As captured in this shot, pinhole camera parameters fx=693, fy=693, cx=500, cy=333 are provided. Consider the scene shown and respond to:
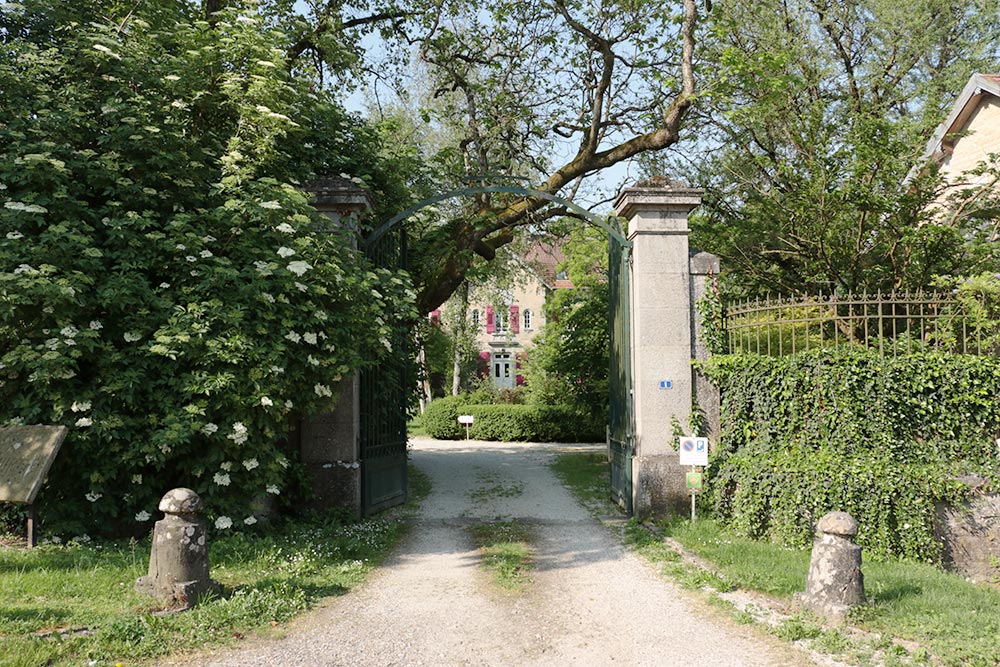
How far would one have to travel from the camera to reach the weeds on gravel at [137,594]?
4.43 metres

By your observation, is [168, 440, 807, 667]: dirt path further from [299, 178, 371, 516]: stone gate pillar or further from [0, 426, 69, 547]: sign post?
[0, 426, 69, 547]: sign post

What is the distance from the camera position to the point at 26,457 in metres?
6.56

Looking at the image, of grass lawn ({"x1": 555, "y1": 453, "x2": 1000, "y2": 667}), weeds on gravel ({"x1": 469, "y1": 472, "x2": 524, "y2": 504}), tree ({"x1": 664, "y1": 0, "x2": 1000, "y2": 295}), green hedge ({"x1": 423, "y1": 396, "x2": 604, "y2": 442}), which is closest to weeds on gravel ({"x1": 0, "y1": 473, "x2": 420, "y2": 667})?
grass lawn ({"x1": 555, "y1": 453, "x2": 1000, "y2": 667})

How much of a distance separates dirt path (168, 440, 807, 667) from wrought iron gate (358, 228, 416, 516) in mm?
1321

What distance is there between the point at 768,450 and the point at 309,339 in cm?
545

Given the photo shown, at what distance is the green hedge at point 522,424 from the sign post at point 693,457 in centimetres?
1338

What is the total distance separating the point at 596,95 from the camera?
1201 cm

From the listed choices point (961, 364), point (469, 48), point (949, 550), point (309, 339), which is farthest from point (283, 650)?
point (469, 48)

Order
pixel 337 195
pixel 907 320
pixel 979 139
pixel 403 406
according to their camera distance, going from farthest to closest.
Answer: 1. pixel 979 139
2. pixel 403 406
3. pixel 337 195
4. pixel 907 320

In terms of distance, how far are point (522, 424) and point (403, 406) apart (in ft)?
42.8

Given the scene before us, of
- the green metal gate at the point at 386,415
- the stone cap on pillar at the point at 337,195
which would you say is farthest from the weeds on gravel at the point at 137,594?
the stone cap on pillar at the point at 337,195

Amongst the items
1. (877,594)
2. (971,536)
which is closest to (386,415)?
(877,594)

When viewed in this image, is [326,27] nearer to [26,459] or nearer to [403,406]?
[403,406]

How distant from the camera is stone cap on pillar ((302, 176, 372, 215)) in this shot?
28.9ft
